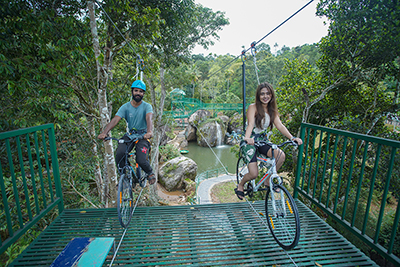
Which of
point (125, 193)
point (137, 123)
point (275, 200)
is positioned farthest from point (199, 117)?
point (275, 200)

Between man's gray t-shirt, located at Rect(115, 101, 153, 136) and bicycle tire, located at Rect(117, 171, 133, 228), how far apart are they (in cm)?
62

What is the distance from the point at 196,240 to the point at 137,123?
1.70 metres

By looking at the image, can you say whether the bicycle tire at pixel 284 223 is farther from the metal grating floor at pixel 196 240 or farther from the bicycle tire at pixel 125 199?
the bicycle tire at pixel 125 199

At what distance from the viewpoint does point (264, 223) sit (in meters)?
2.52

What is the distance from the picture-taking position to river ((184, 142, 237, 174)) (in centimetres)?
1889

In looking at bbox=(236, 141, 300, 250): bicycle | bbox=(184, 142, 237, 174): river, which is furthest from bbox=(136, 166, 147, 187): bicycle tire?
bbox=(184, 142, 237, 174): river

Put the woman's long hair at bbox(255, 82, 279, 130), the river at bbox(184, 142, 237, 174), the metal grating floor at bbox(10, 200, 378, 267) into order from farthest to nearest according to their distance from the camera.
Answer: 1. the river at bbox(184, 142, 237, 174)
2. the woman's long hair at bbox(255, 82, 279, 130)
3. the metal grating floor at bbox(10, 200, 378, 267)

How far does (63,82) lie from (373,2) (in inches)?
320

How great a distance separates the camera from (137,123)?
9.06 ft

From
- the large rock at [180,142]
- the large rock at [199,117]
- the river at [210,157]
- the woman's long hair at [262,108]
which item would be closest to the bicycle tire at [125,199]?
the woman's long hair at [262,108]

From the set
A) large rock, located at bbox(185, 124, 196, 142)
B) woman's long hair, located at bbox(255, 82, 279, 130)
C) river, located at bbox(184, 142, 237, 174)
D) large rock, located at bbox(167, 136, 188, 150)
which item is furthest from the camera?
large rock, located at bbox(185, 124, 196, 142)

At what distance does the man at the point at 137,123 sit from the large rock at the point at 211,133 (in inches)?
888

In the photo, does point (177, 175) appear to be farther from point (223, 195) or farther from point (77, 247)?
point (77, 247)

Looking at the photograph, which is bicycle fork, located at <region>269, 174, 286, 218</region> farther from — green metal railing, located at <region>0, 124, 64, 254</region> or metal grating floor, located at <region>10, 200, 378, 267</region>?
green metal railing, located at <region>0, 124, 64, 254</region>
